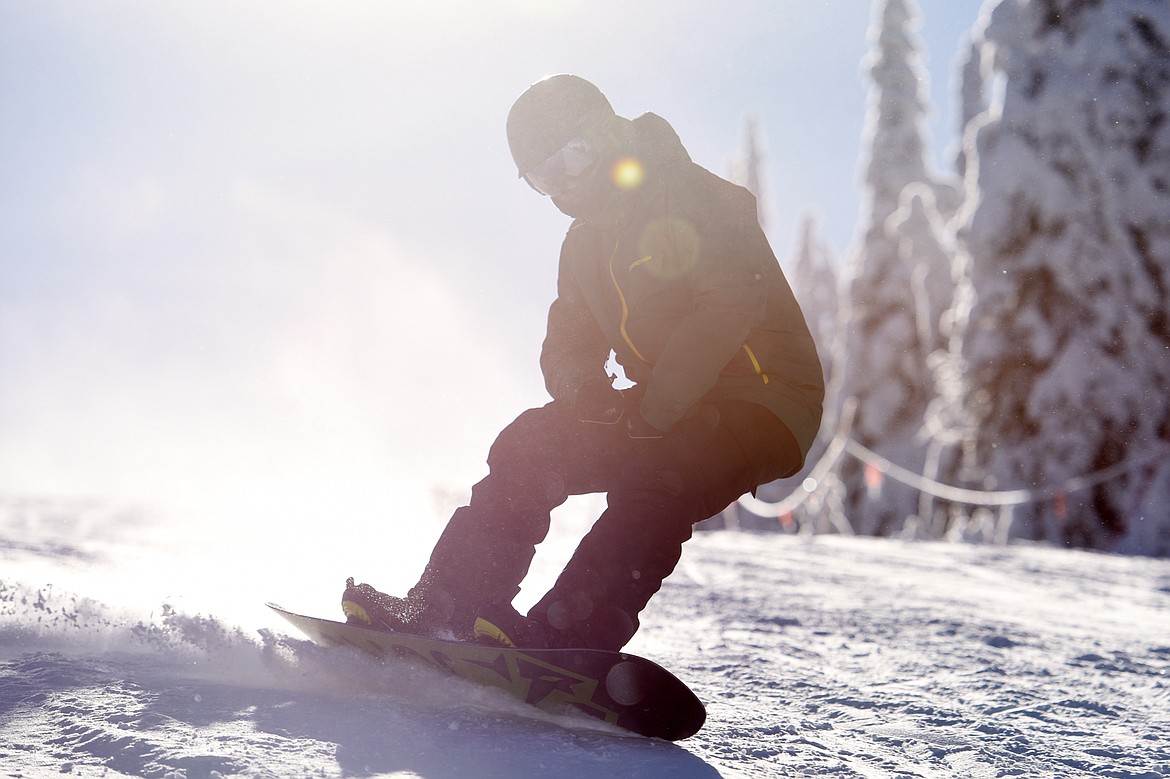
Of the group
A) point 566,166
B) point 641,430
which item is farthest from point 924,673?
point 566,166

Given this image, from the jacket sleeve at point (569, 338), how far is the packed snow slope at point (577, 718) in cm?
87

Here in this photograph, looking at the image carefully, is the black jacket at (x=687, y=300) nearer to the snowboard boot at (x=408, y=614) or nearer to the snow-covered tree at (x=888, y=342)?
the snowboard boot at (x=408, y=614)

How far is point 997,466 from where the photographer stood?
557 inches

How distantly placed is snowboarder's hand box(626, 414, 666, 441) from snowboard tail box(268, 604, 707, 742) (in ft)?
1.86

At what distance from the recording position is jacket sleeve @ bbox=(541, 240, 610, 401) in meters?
2.51

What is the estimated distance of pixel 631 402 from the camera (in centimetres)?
243

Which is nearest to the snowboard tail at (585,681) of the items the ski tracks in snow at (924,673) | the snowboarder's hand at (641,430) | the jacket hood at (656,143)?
the ski tracks in snow at (924,673)

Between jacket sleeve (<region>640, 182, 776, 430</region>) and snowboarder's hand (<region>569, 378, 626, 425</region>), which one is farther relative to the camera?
snowboarder's hand (<region>569, 378, 626, 425</region>)

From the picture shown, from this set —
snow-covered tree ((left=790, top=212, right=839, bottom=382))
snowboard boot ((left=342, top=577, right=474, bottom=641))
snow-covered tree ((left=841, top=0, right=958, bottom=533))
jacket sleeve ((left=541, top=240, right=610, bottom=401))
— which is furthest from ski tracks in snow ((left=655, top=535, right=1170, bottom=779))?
snow-covered tree ((left=790, top=212, right=839, bottom=382))

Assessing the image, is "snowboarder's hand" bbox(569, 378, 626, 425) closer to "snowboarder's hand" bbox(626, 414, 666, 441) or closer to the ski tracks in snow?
"snowboarder's hand" bbox(626, 414, 666, 441)

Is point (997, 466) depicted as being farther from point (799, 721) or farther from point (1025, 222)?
point (799, 721)

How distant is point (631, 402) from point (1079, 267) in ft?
44.3

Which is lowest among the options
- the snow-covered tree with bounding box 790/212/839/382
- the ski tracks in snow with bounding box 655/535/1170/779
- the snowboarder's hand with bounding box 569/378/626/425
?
the ski tracks in snow with bounding box 655/535/1170/779

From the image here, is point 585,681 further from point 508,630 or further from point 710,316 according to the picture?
point 710,316
